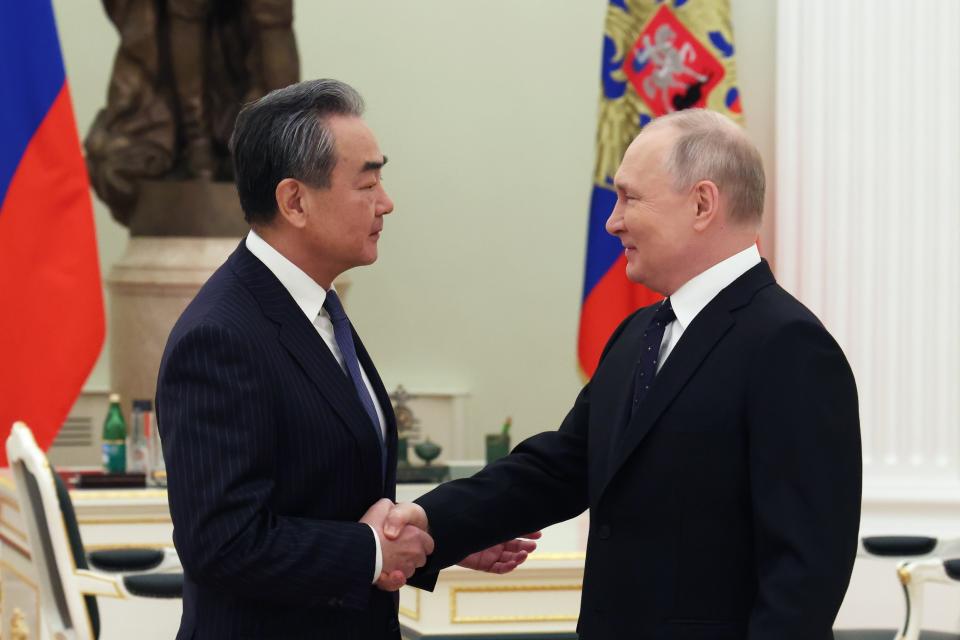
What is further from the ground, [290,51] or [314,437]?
[290,51]

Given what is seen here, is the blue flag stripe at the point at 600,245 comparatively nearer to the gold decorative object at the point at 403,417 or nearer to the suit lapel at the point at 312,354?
the gold decorative object at the point at 403,417

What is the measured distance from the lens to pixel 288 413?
2119mm

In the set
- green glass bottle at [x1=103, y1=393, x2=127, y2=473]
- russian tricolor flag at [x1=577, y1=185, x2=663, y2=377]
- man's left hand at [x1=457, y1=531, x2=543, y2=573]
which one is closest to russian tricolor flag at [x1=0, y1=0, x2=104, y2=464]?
green glass bottle at [x1=103, y1=393, x2=127, y2=473]

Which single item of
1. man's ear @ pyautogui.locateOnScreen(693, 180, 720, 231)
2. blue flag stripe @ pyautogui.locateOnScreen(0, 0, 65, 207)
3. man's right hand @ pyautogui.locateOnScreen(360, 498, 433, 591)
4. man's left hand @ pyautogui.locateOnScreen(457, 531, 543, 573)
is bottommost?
man's left hand @ pyautogui.locateOnScreen(457, 531, 543, 573)

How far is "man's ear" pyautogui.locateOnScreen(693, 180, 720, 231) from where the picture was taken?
7.30 feet

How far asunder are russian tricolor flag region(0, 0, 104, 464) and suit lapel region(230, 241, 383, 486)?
2429 millimetres

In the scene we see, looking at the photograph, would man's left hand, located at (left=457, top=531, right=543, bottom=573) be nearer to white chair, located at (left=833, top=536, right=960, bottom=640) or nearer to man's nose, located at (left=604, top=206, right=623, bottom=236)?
man's nose, located at (left=604, top=206, right=623, bottom=236)

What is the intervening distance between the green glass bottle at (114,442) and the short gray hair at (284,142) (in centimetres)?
336

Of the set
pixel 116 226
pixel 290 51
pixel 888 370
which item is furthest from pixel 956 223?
pixel 116 226

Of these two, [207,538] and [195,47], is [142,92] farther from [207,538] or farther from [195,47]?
[207,538]

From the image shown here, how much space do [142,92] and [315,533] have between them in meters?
4.36

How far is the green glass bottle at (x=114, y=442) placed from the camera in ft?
17.7

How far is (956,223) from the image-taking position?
4520 millimetres

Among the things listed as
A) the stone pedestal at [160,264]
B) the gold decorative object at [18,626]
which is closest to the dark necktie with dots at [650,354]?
the gold decorative object at [18,626]
